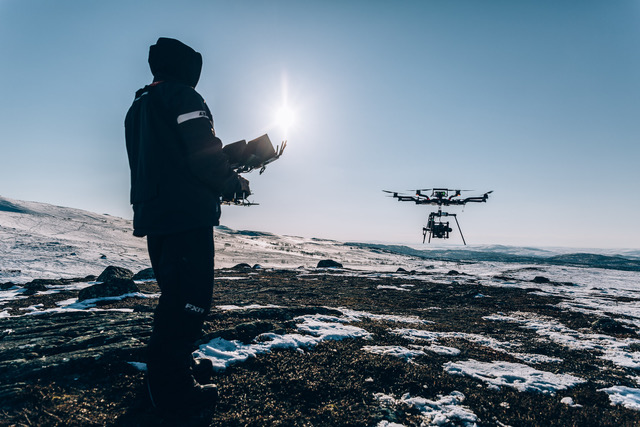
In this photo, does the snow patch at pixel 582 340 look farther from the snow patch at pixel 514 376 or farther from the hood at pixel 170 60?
the hood at pixel 170 60

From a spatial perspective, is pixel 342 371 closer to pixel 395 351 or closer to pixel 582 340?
pixel 395 351

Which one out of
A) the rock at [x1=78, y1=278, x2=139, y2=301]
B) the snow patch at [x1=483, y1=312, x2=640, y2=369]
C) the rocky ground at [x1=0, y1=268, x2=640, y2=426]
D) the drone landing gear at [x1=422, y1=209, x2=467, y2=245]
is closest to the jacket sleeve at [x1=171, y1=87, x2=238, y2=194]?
the rocky ground at [x1=0, y1=268, x2=640, y2=426]

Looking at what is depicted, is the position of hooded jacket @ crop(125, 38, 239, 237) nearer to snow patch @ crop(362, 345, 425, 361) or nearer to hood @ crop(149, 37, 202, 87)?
hood @ crop(149, 37, 202, 87)

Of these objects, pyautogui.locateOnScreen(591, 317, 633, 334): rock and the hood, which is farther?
pyautogui.locateOnScreen(591, 317, 633, 334): rock

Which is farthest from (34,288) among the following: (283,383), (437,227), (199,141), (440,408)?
(437,227)

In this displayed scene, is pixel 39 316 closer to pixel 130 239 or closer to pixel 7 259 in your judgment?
pixel 7 259

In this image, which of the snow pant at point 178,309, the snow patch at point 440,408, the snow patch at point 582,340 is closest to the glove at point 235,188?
the snow pant at point 178,309
